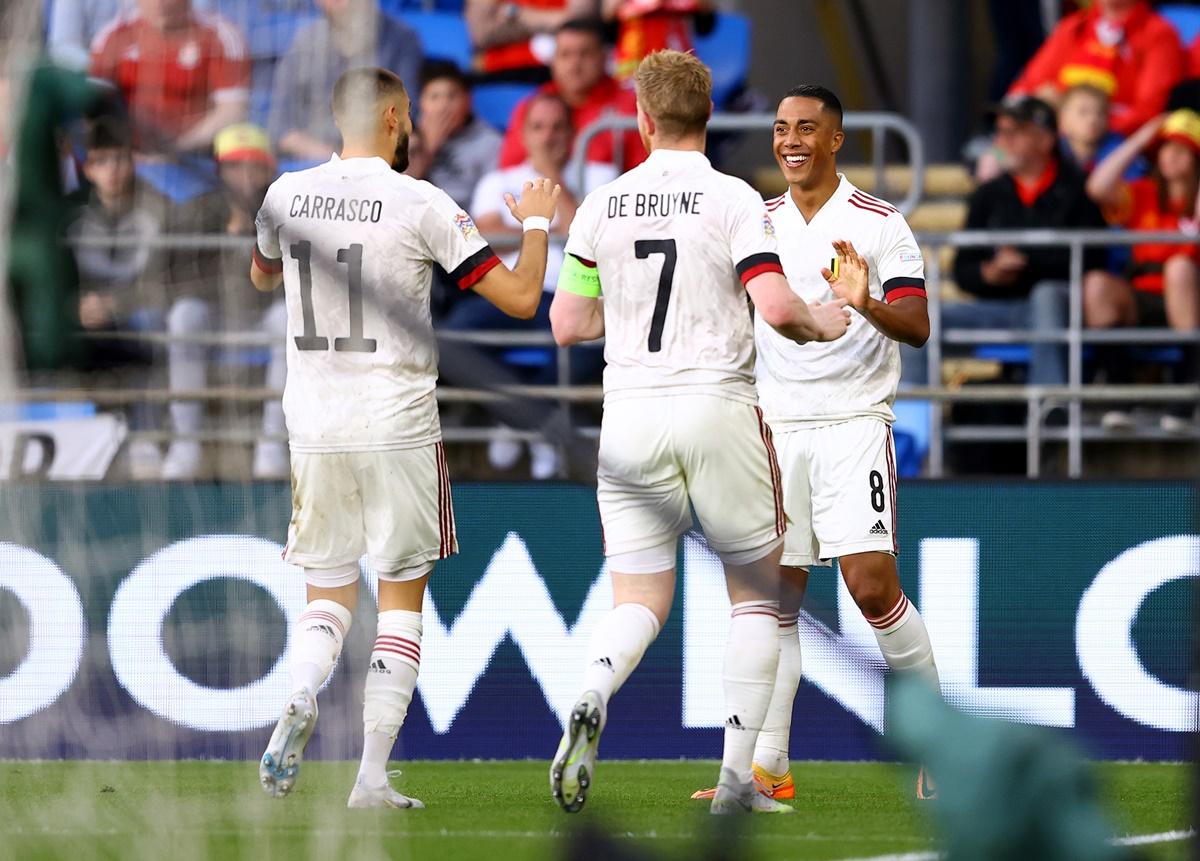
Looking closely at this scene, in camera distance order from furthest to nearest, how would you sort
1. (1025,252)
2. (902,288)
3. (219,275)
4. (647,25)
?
(647,25) → (1025,252) → (902,288) → (219,275)

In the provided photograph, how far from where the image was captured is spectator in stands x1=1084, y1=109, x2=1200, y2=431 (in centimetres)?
841

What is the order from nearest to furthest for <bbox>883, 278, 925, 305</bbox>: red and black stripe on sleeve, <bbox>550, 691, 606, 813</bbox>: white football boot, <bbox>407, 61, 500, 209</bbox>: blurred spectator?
<bbox>550, 691, 606, 813</bbox>: white football boot → <bbox>883, 278, 925, 305</bbox>: red and black stripe on sleeve → <bbox>407, 61, 500, 209</bbox>: blurred spectator

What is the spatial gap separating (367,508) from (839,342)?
147 centimetres

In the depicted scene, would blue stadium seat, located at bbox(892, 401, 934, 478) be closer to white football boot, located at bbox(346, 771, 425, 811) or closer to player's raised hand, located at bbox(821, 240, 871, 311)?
player's raised hand, located at bbox(821, 240, 871, 311)

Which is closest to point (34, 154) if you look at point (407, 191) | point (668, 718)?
point (407, 191)

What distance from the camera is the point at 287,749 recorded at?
499 cm

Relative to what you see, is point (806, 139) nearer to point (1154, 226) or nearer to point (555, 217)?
point (555, 217)

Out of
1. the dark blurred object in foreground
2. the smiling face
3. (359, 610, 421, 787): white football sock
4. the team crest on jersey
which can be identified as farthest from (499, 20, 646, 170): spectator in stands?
the dark blurred object in foreground

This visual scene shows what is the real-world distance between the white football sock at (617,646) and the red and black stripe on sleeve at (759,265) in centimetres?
92

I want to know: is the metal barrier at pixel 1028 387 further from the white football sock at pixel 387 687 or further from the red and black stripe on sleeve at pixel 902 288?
the white football sock at pixel 387 687

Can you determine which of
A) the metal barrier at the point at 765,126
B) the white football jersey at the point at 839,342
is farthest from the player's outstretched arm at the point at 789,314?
the metal barrier at the point at 765,126

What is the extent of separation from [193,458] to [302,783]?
116cm

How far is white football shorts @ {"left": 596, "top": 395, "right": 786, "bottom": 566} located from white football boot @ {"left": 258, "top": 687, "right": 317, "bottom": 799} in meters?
0.92

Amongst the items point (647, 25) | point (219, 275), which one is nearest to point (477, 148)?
point (647, 25)
